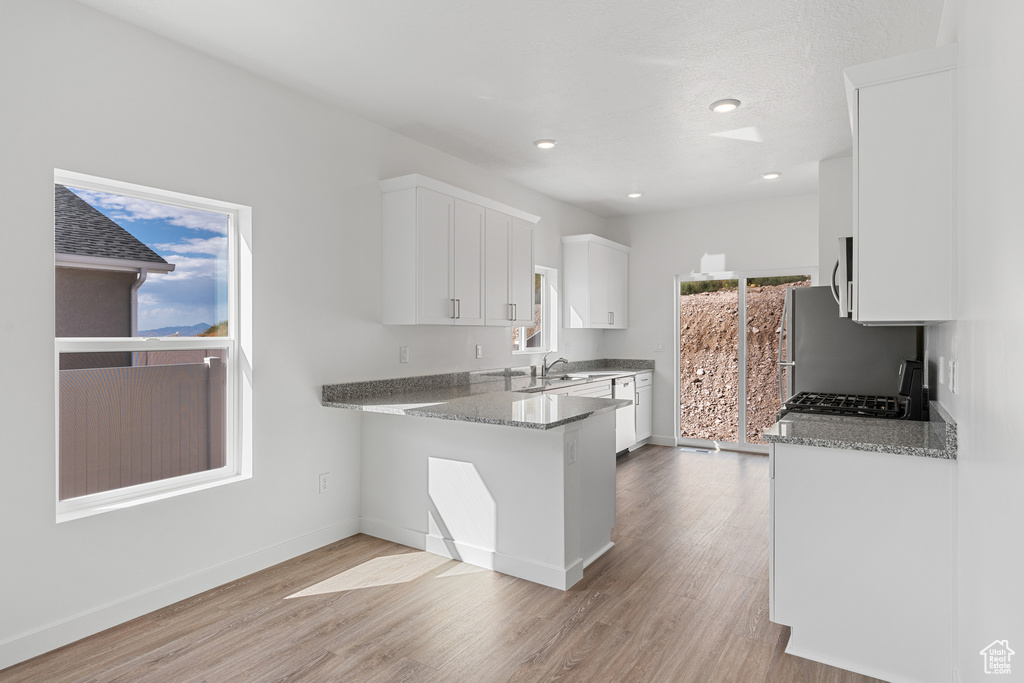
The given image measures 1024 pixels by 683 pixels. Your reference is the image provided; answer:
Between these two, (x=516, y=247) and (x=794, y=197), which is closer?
(x=516, y=247)

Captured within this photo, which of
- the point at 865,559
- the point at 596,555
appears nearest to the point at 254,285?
the point at 596,555

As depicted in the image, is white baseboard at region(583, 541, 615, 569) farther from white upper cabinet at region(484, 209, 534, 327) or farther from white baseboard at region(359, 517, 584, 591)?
white upper cabinet at region(484, 209, 534, 327)

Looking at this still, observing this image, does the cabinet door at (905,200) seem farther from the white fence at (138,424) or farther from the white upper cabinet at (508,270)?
the white fence at (138,424)

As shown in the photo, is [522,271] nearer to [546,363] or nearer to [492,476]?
[546,363]

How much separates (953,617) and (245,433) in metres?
3.16

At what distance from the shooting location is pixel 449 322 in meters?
3.89

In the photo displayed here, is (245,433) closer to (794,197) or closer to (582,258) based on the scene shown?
(582,258)

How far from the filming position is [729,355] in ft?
20.1

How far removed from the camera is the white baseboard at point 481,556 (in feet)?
9.40

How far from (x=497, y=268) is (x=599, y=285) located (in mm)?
1974

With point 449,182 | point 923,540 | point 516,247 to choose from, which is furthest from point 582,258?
point 923,540

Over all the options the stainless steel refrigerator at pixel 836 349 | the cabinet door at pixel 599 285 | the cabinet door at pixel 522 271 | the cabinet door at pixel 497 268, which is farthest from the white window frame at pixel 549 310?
the stainless steel refrigerator at pixel 836 349

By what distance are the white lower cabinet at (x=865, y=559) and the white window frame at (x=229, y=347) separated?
261cm

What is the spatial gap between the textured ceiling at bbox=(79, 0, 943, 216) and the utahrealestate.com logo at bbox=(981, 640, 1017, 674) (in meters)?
2.35
